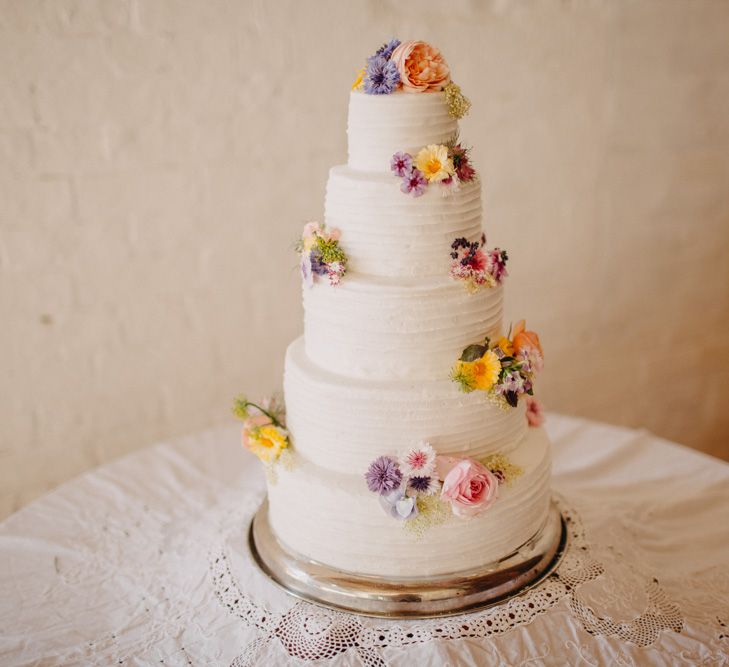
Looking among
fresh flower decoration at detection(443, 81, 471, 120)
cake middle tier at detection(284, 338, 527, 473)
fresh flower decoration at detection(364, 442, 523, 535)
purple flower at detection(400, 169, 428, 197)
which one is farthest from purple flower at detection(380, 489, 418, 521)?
fresh flower decoration at detection(443, 81, 471, 120)

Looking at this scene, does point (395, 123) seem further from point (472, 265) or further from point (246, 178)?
point (246, 178)

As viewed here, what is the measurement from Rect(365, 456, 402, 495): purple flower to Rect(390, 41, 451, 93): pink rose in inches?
32.5

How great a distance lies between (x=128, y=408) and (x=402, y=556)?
1765 millimetres

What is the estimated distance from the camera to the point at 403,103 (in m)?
1.73

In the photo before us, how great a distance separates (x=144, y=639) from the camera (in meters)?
1.76

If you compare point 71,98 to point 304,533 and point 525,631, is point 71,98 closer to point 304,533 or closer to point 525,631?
point 304,533

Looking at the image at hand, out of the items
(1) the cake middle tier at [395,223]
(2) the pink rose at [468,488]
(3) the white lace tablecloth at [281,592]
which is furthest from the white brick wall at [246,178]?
(2) the pink rose at [468,488]

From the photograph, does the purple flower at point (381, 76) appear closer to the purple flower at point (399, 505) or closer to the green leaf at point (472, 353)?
the green leaf at point (472, 353)

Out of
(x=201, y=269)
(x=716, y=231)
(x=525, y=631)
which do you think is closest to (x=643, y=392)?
(x=716, y=231)

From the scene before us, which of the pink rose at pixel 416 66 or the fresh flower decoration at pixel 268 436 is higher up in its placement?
the pink rose at pixel 416 66

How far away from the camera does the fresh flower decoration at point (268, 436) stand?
1909 mm

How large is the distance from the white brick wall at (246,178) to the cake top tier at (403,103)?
132 cm

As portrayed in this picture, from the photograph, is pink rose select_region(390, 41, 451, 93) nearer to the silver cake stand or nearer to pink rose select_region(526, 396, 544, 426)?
pink rose select_region(526, 396, 544, 426)

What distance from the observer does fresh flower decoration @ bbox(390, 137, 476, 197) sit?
5.64 feet
